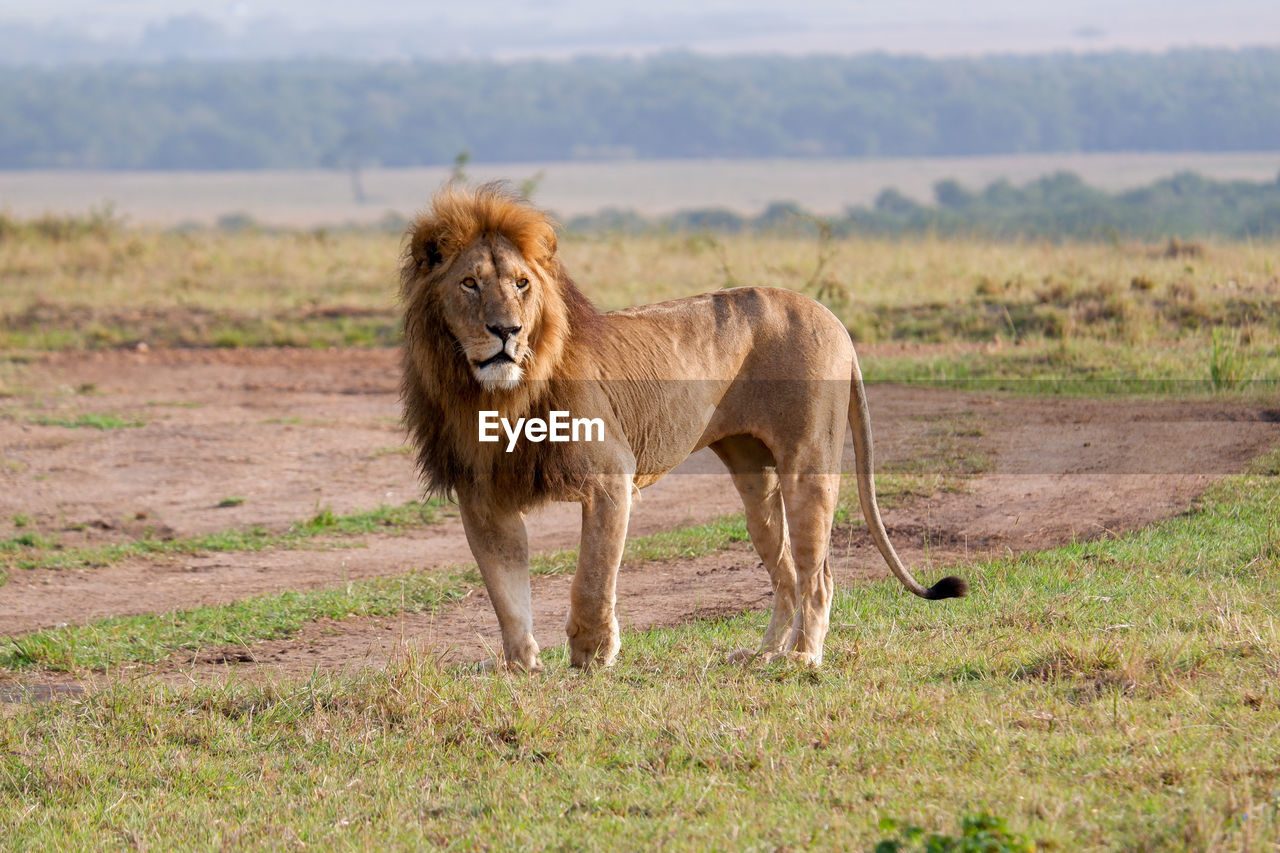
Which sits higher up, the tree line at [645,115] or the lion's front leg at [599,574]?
the tree line at [645,115]

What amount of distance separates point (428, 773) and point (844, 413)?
6.77 ft

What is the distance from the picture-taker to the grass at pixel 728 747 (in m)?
3.47

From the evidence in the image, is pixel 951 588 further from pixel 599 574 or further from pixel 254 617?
pixel 254 617

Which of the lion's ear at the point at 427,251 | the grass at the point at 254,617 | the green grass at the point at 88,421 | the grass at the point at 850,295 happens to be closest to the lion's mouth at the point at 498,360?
the lion's ear at the point at 427,251

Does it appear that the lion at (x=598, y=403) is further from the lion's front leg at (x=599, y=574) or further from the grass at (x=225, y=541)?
the grass at (x=225, y=541)

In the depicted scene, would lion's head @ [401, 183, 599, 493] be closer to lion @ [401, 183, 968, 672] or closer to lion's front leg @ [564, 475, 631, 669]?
lion @ [401, 183, 968, 672]

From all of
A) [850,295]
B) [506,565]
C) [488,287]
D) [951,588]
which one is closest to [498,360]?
[488,287]

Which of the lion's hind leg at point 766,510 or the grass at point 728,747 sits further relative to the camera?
the lion's hind leg at point 766,510

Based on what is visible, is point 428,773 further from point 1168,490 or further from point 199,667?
point 1168,490

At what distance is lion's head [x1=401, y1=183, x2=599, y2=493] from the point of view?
14.6ft

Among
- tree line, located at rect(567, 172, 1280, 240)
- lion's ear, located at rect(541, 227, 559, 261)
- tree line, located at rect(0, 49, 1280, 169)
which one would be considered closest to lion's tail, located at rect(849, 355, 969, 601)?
lion's ear, located at rect(541, 227, 559, 261)

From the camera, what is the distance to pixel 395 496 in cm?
861

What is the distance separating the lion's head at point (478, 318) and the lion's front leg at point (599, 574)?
20 cm

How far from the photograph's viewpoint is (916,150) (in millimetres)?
140250
